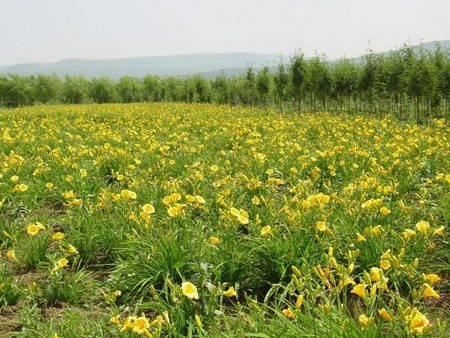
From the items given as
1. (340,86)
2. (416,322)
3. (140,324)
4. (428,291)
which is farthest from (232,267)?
(340,86)

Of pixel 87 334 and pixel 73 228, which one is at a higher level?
pixel 73 228

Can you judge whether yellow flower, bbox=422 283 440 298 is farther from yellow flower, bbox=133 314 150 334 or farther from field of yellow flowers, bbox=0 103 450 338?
yellow flower, bbox=133 314 150 334

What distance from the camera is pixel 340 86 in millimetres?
25641

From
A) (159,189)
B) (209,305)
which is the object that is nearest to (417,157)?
(159,189)

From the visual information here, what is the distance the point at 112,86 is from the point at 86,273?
203 feet

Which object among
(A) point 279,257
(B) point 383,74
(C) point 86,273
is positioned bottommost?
(C) point 86,273

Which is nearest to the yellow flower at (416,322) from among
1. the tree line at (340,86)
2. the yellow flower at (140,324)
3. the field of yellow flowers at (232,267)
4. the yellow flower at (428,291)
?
the field of yellow flowers at (232,267)

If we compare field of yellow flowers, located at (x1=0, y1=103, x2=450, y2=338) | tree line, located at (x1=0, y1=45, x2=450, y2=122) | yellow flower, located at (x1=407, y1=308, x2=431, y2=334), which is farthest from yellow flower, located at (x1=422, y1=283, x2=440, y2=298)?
tree line, located at (x1=0, y1=45, x2=450, y2=122)

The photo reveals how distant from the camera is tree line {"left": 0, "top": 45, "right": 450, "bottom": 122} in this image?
20.6 metres

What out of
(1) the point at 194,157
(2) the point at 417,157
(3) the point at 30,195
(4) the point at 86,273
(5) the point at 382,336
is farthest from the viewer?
(1) the point at 194,157

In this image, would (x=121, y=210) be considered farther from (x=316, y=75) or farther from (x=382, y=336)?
(x=316, y=75)

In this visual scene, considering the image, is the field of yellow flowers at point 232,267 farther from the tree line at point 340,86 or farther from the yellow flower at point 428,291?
the tree line at point 340,86

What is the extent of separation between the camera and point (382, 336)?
2174mm

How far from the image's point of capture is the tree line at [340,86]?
20562 mm
